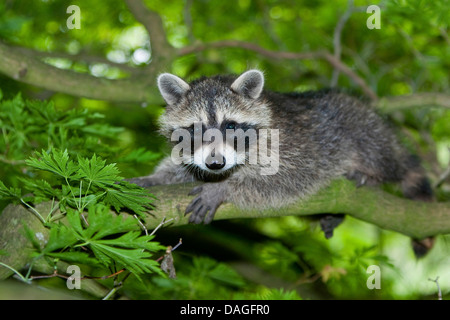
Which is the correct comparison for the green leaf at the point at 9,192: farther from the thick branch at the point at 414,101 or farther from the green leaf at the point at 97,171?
the thick branch at the point at 414,101

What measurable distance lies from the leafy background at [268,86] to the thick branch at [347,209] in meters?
0.40

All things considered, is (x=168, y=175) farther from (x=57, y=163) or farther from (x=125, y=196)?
(x=57, y=163)

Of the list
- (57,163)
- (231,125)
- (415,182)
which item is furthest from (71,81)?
(415,182)

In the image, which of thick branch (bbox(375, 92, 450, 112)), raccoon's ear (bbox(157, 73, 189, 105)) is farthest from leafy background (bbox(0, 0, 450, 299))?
raccoon's ear (bbox(157, 73, 189, 105))

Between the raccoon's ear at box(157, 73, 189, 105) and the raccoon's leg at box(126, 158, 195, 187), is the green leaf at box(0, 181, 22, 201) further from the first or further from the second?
the raccoon's ear at box(157, 73, 189, 105)

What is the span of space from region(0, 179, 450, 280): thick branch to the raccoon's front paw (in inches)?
2.3

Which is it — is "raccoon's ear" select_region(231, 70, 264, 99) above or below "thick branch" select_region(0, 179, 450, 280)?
above

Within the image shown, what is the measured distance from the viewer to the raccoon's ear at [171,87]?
163 inches

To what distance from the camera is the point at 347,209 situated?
4.21 m

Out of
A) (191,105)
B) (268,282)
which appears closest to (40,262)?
(191,105)

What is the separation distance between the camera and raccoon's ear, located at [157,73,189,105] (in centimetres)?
414

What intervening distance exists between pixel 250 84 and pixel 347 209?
4.74ft

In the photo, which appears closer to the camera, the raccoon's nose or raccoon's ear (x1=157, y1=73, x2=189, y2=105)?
the raccoon's nose

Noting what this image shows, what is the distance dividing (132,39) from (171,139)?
4.58 metres
